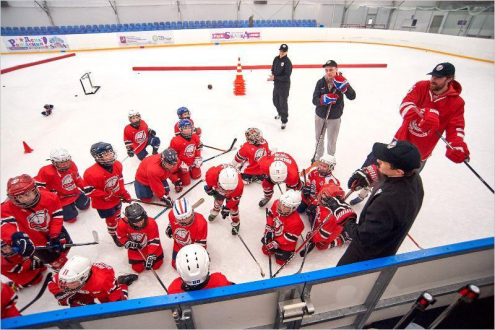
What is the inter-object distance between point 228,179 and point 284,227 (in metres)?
0.65

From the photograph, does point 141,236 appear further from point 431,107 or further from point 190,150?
point 431,107

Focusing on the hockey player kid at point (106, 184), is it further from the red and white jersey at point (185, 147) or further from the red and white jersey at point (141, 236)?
the red and white jersey at point (185, 147)

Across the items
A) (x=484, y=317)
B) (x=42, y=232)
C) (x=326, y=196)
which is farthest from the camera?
(x=42, y=232)

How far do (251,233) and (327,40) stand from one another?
13599mm

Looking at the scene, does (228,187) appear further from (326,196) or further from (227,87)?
(227,87)

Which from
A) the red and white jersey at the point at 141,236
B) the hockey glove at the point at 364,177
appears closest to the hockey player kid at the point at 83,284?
the red and white jersey at the point at 141,236

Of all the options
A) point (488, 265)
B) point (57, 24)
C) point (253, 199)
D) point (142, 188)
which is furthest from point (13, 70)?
point (488, 265)

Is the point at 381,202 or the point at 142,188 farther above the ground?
the point at 381,202

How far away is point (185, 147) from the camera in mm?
3125

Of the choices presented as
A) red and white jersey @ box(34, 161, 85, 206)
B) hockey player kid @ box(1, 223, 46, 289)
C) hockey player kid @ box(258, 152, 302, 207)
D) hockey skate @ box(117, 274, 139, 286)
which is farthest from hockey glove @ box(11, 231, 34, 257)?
hockey player kid @ box(258, 152, 302, 207)

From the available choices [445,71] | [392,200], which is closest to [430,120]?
[445,71]

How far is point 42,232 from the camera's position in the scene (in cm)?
211

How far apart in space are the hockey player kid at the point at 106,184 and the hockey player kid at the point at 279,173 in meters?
1.52

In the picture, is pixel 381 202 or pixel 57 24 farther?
pixel 57 24
